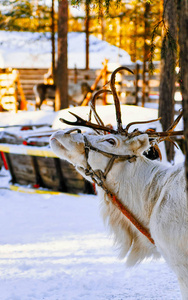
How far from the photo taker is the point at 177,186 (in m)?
2.98

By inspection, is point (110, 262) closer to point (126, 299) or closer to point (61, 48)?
point (126, 299)

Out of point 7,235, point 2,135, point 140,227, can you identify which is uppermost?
point 140,227

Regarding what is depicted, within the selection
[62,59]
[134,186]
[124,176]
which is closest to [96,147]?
[124,176]

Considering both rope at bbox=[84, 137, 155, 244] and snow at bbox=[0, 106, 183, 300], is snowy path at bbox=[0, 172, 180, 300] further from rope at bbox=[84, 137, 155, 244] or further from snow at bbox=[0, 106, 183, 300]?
rope at bbox=[84, 137, 155, 244]

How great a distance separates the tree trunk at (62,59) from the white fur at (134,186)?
10.3 m

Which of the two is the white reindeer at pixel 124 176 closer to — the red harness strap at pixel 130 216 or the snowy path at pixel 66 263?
the red harness strap at pixel 130 216

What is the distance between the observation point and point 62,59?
1373 cm

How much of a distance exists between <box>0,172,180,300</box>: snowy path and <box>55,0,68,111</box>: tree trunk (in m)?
7.28

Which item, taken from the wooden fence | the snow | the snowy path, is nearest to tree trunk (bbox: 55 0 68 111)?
the wooden fence

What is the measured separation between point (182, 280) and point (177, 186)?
627 mm

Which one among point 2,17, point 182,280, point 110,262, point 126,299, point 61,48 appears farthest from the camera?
point 2,17

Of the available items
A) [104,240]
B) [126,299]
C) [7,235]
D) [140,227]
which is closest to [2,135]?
[7,235]

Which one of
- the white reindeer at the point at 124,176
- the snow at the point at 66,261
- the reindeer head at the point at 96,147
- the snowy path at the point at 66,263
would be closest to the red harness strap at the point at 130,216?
the white reindeer at the point at 124,176

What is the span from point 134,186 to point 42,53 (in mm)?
28955
